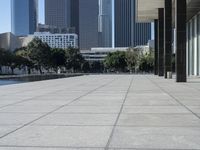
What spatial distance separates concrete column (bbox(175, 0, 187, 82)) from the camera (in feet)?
113

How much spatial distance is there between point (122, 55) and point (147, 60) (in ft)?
51.3

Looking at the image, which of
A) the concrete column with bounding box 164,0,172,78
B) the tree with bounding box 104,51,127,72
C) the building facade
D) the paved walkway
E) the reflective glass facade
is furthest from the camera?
the tree with bounding box 104,51,127,72

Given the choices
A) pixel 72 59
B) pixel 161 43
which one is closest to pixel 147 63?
pixel 72 59

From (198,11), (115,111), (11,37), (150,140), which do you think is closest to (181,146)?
(150,140)

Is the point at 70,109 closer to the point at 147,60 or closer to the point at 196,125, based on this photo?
the point at 196,125

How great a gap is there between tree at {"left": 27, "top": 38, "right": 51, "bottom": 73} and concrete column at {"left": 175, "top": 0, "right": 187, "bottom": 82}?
78.4 metres

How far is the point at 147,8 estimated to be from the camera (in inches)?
2202

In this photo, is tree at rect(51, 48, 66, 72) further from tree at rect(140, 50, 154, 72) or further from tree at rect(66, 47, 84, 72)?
tree at rect(140, 50, 154, 72)

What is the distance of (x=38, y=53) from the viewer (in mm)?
110812

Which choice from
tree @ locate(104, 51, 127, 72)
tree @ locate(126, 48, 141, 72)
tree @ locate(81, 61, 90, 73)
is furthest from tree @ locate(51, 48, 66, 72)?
tree @ locate(81, 61, 90, 73)

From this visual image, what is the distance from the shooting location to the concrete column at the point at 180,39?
3438cm

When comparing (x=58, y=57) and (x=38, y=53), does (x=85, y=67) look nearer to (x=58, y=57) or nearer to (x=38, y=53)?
(x=58, y=57)

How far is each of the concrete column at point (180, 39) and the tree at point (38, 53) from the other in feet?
257

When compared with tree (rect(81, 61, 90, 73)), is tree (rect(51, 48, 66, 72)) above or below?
above
